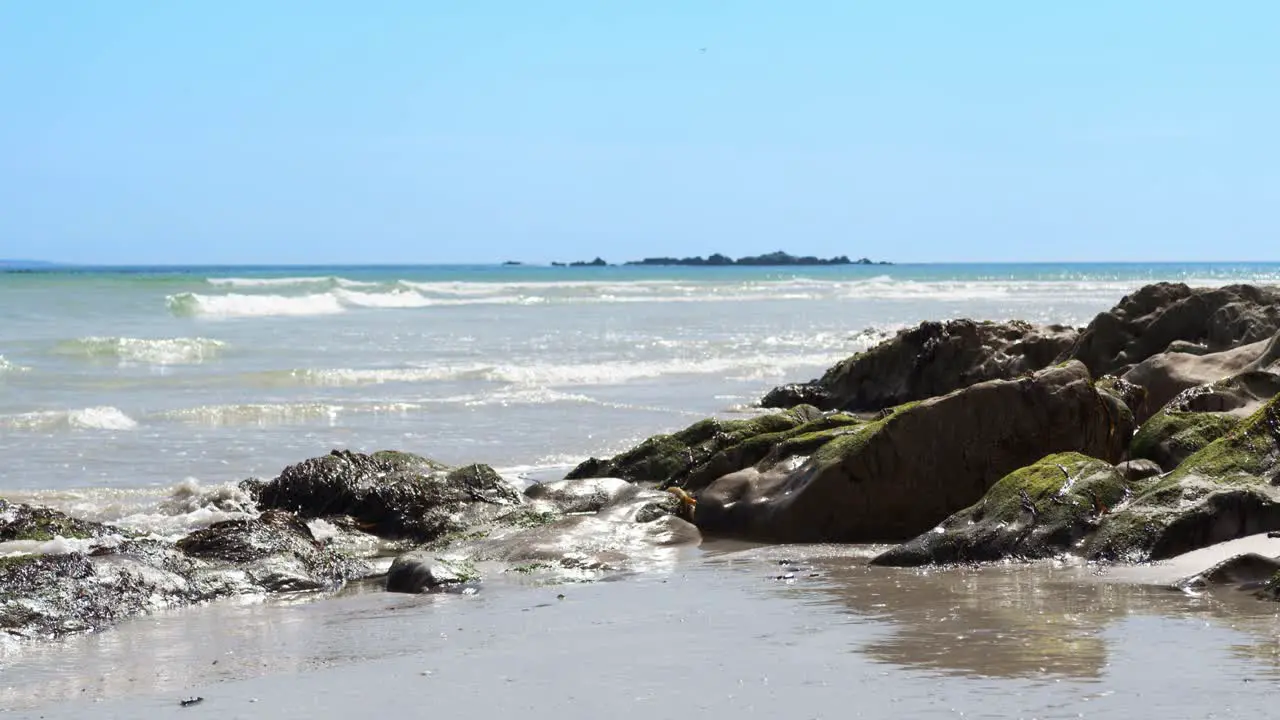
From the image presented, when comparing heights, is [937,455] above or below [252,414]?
above

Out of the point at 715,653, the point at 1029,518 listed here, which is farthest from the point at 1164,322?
the point at 715,653

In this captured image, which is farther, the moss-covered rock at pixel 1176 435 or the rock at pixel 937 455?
the rock at pixel 937 455

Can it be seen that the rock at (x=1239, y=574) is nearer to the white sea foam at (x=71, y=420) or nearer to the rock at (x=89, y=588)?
the rock at (x=89, y=588)

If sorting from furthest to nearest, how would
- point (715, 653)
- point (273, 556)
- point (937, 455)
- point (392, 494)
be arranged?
point (392, 494)
point (937, 455)
point (273, 556)
point (715, 653)

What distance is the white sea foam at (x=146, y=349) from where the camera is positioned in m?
26.8

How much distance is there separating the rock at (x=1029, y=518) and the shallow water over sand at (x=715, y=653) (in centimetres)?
23

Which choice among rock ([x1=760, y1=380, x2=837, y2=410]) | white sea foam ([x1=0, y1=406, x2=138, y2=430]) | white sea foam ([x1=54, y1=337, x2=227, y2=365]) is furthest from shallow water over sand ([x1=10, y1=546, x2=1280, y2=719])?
white sea foam ([x1=54, y1=337, x2=227, y2=365])

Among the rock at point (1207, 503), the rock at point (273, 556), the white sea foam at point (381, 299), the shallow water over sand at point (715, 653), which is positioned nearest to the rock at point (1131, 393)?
the rock at point (1207, 503)

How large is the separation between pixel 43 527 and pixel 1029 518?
20.0 feet

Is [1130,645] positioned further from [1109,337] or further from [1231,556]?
[1109,337]

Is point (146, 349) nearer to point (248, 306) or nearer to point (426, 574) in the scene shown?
point (248, 306)

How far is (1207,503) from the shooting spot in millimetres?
7133

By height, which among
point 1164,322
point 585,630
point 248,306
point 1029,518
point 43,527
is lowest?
point 248,306

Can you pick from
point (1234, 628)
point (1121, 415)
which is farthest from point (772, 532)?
point (1234, 628)
